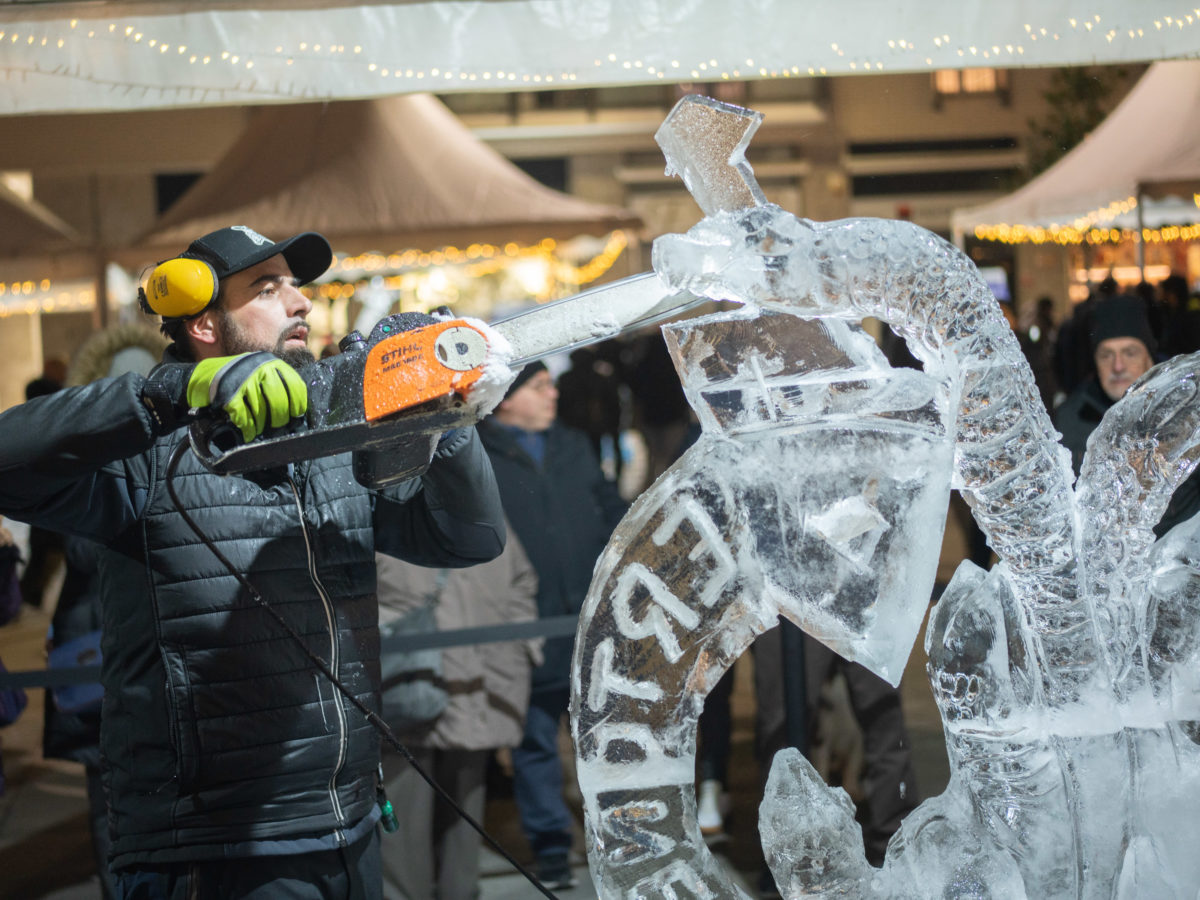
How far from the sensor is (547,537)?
3658mm

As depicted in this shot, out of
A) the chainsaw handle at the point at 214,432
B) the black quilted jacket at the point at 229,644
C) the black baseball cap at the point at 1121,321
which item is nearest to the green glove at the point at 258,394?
the chainsaw handle at the point at 214,432

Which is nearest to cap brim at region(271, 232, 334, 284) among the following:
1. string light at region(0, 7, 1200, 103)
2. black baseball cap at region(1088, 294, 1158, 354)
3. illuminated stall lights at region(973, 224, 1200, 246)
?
string light at region(0, 7, 1200, 103)

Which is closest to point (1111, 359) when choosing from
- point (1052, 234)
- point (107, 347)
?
point (1052, 234)

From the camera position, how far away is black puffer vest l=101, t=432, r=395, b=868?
1.77 m

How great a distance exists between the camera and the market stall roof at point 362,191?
434 cm

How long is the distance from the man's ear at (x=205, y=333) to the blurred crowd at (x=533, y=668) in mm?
1523

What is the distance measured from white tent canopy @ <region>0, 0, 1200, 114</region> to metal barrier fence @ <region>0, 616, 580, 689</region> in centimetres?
142

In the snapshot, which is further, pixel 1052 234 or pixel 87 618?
pixel 1052 234

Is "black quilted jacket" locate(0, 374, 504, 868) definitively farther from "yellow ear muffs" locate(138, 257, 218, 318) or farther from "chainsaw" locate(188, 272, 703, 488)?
"chainsaw" locate(188, 272, 703, 488)

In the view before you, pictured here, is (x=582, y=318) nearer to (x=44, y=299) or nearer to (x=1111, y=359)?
(x=1111, y=359)

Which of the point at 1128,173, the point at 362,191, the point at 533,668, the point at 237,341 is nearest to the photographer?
the point at 237,341

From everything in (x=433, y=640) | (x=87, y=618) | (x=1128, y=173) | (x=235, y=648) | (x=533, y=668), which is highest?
(x=1128, y=173)

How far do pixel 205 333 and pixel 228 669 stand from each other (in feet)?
1.73

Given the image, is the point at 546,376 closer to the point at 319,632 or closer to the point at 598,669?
the point at 319,632
